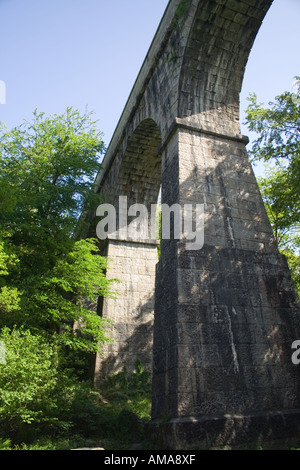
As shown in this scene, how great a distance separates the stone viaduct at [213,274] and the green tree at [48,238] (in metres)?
2.13

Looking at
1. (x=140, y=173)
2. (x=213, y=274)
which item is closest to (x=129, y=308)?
(x=140, y=173)

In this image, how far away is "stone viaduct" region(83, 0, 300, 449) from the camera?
4.57m

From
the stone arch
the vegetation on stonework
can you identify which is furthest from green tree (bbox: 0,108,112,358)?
the stone arch

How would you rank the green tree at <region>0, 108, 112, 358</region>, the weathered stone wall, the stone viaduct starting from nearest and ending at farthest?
the stone viaduct, the green tree at <region>0, 108, 112, 358</region>, the weathered stone wall

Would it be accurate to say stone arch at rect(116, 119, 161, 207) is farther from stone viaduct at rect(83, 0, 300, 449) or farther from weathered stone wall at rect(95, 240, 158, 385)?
weathered stone wall at rect(95, 240, 158, 385)

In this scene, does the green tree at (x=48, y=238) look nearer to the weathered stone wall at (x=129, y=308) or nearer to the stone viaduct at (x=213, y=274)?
the weathered stone wall at (x=129, y=308)

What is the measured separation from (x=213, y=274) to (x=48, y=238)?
4.35 m

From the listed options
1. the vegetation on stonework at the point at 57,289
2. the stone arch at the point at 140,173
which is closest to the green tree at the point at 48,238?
the vegetation on stonework at the point at 57,289

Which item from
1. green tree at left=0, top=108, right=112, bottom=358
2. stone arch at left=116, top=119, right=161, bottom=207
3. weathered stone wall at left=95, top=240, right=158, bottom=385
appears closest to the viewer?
green tree at left=0, top=108, right=112, bottom=358

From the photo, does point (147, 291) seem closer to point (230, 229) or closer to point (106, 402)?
point (106, 402)

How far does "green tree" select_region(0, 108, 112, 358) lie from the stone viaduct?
6.98ft

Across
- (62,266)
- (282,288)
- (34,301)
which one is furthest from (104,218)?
(282,288)

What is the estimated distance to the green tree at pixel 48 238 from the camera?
23.6 feet

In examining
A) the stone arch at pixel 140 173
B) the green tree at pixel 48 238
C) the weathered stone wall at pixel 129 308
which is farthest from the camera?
the stone arch at pixel 140 173
